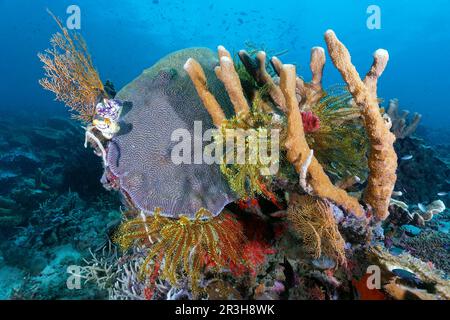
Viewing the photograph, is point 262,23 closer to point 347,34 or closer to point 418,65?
point 347,34

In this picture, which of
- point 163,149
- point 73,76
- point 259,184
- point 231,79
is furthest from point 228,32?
point 259,184

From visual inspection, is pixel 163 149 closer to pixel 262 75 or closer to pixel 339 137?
pixel 262 75

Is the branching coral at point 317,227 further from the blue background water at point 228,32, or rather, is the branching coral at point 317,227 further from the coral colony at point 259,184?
the blue background water at point 228,32

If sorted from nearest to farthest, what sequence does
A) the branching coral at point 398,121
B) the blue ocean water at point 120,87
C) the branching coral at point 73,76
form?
the branching coral at point 73,76
the blue ocean water at point 120,87
the branching coral at point 398,121

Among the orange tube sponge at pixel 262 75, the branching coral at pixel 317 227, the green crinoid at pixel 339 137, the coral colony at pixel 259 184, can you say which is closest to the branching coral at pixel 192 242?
the coral colony at pixel 259 184

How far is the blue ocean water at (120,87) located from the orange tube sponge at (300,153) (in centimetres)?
167

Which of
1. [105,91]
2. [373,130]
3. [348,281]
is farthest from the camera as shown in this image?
[105,91]

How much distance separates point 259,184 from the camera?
10.1ft

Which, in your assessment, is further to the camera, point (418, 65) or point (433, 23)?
point (418, 65)

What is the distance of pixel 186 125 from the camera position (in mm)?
3592

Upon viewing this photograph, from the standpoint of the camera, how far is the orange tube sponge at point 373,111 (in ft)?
8.09

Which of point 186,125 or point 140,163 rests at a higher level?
point 186,125
